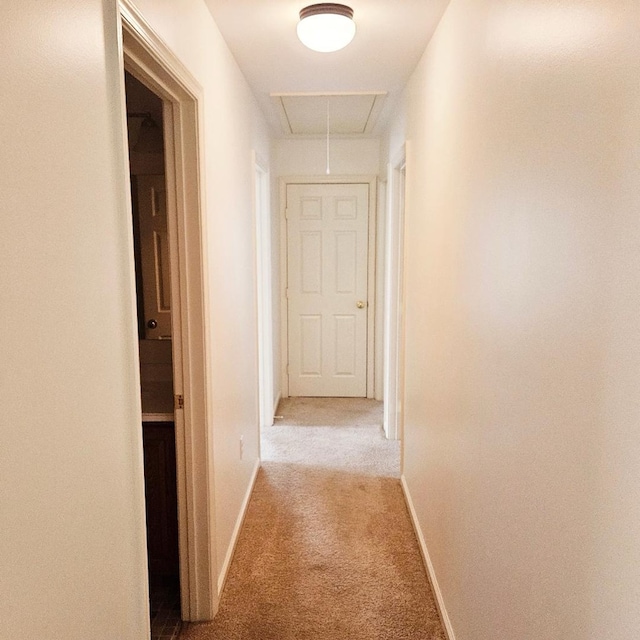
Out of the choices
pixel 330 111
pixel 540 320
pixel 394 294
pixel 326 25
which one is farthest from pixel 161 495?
pixel 330 111

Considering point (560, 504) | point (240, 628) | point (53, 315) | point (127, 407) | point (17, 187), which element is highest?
point (17, 187)

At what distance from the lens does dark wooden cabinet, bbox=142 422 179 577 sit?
2314 millimetres

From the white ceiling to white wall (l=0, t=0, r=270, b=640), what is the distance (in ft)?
2.46

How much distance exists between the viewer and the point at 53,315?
973 mm

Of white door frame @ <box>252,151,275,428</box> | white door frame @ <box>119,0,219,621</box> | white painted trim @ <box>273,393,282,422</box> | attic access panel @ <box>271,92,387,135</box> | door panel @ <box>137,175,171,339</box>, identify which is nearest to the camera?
white door frame @ <box>119,0,219,621</box>

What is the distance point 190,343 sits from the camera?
2133mm

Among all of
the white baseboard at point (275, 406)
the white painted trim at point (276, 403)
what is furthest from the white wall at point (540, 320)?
the white painted trim at point (276, 403)

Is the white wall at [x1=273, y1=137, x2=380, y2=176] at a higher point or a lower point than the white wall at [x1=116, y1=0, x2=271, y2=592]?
higher

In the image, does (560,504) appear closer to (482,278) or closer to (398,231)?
(482,278)

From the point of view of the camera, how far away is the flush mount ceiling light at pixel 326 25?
7.00 ft

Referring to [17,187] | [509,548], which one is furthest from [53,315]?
[509,548]

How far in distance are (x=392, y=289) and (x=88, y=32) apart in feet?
10.4

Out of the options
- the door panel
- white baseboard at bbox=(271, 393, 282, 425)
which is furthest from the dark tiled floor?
white baseboard at bbox=(271, 393, 282, 425)

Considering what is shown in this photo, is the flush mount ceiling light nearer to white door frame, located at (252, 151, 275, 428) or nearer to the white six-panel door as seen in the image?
white door frame, located at (252, 151, 275, 428)
